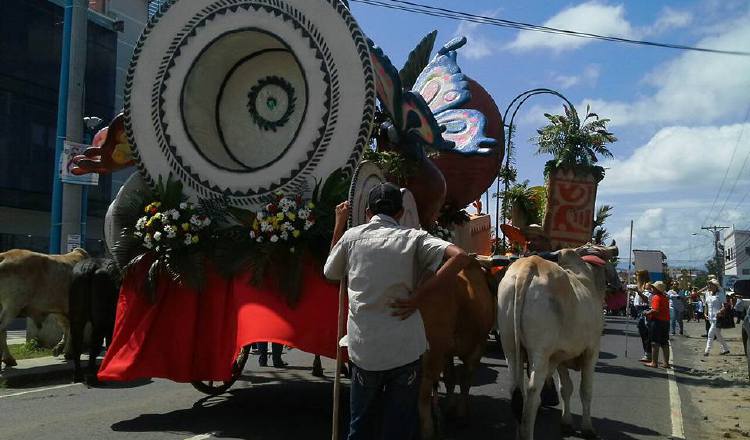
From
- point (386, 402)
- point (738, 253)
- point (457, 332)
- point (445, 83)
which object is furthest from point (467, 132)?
point (738, 253)

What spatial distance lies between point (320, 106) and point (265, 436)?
296 cm

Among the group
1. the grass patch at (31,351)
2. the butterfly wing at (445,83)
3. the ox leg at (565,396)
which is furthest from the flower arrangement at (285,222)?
the grass patch at (31,351)

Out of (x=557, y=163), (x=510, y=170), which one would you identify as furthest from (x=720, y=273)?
(x=557, y=163)

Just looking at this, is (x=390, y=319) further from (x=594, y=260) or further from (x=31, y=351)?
(x=31, y=351)

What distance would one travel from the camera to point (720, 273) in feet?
227

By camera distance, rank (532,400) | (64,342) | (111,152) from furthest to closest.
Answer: (64,342)
(111,152)
(532,400)

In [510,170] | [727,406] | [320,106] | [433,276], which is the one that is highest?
[510,170]

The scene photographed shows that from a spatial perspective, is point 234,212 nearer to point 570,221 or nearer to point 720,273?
point 570,221

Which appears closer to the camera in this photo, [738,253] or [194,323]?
[194,323]

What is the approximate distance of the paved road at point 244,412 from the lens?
6164 millimetres

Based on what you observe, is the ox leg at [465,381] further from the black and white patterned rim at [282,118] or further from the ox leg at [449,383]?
the black and white patterned rim at [282,118]

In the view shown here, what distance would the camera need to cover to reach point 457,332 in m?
6.52

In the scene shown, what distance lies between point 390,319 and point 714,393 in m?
8.58

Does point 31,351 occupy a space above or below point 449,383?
below
